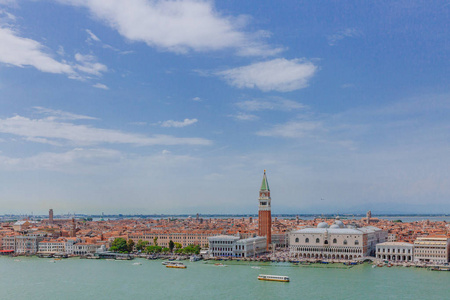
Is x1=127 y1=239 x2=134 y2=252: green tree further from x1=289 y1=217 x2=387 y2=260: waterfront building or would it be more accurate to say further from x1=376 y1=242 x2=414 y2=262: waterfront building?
x1=376 y1=242 x2=414 y2=262: waterfront building

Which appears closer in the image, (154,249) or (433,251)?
(433,251)

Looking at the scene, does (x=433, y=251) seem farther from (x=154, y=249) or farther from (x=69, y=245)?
(x=69, y=245)

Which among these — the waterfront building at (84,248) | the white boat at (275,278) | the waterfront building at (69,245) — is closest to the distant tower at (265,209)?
the waterfront building at (84,248)

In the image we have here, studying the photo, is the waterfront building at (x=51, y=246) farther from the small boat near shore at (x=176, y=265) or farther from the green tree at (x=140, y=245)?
the small boat near shore at (x=176, y=265)

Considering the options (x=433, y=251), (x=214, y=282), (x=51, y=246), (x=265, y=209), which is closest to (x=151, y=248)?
(x=51, y=246)

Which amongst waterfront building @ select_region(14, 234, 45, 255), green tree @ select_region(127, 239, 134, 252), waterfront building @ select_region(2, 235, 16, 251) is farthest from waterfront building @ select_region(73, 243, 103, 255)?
waterfront building @ select_region(2, 235, 16, 251)

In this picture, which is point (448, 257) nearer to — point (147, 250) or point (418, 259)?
point (418, 259)
